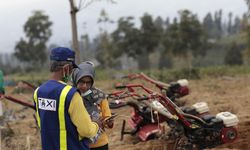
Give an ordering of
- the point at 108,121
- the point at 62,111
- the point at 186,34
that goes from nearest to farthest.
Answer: the point at 62,111, the point at 108,121, the point at 186,34

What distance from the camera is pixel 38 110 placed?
313 centimetres

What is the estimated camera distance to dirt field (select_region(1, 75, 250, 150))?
21.4 feet

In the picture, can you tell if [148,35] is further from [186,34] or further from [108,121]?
[108,121]

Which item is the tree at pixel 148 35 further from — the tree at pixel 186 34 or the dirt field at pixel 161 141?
the dirt field at pixel 161 141

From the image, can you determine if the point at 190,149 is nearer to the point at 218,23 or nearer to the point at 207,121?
the point at 207,121

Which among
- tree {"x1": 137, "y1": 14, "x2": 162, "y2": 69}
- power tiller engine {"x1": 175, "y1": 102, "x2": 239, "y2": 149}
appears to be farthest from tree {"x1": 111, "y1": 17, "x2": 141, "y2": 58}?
power tiller engine {"x1": 175, "y1": 102, "x2": 239, "y2": 149}

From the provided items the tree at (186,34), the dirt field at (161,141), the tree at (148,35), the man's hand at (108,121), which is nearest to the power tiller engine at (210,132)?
the dirt field at (161,141)

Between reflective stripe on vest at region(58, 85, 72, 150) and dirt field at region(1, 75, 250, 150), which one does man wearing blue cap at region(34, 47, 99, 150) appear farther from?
dirt field at region(1, 75, 250, 150)

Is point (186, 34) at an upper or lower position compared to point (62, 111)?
lower

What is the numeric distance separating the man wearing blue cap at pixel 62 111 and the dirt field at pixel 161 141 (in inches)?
79.9

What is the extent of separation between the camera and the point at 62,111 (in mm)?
2889

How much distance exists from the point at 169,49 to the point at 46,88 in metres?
33.3

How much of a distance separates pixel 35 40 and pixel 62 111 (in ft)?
132

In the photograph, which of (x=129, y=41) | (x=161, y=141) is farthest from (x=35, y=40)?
(x=161, y=141)
